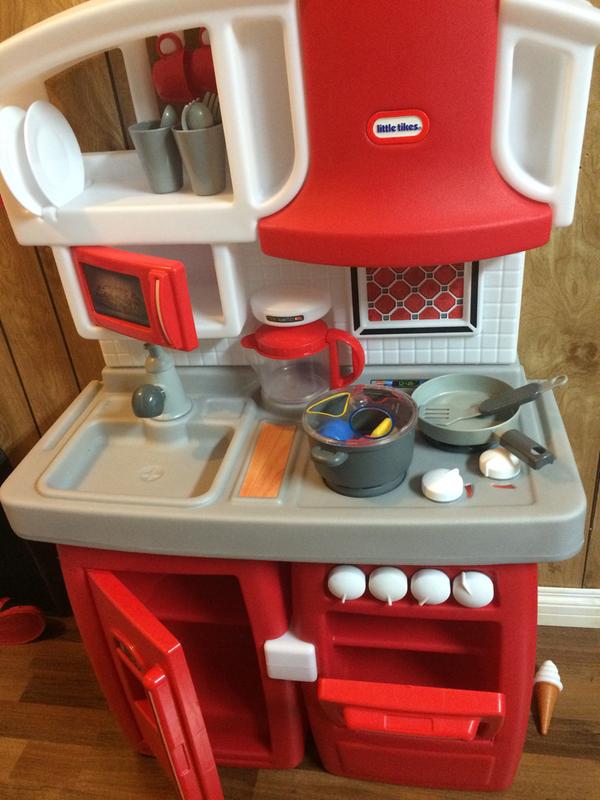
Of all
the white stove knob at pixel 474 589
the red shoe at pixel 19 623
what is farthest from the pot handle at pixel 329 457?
the red shoe at pixel 19 623

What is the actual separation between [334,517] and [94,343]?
706mm

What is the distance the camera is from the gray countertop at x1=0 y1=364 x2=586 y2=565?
0.96 meters

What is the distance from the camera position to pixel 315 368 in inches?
51.6

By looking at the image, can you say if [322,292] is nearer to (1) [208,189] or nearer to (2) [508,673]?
(1) [208,189]

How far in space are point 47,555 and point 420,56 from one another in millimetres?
1364

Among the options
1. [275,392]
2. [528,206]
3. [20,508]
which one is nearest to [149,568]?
[20,508]

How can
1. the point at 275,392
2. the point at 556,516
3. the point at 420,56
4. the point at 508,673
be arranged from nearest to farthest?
the point at 420,56 → the point at 556,516 → the point at 508,673 → the point at 275,392

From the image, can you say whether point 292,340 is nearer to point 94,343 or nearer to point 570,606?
point 94,343

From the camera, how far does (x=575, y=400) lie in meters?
1.32

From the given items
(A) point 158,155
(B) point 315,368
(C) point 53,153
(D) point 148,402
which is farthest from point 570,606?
(C) point 53,153

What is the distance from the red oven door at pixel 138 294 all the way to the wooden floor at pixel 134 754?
35.9 inches

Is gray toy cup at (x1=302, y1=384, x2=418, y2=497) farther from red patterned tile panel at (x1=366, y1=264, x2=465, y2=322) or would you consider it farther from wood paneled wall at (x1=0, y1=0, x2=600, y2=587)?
wood paneled wall at (x1=0, y1=0, x2=600, y2=587)

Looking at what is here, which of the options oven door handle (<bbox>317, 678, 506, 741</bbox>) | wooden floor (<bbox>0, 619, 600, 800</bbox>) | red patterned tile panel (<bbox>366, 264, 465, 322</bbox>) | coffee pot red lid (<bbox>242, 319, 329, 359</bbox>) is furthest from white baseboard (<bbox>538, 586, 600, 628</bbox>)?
coffee pot red lid (<bbox>242, 319, 329, 359</bbox>)

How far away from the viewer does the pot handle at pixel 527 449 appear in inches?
38.9
